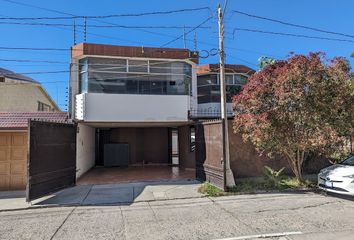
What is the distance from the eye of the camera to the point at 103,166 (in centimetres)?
1827

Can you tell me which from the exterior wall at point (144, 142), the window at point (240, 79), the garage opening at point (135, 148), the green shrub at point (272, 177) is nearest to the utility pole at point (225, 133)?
the green shrub at point (272, 177)

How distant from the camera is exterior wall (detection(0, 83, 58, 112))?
17891 millimetres

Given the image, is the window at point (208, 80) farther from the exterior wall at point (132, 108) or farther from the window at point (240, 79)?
the exterior wall at point (132, 108)

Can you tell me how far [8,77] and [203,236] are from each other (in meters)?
17.1

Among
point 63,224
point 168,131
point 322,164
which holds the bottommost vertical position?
point 63,224

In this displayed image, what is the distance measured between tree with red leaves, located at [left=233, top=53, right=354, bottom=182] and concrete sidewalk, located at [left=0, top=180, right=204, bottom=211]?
2.95 m

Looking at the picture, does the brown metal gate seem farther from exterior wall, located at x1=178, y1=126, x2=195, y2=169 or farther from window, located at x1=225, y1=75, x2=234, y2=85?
window, located at x1=225, y1=75, x2=234, y2=85

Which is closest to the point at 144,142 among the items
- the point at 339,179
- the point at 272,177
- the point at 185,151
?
the point at 185,151

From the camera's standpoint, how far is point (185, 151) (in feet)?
54.1

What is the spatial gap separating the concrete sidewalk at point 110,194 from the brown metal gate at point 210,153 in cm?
60

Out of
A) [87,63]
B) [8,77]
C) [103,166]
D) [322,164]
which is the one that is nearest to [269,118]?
[322,164]

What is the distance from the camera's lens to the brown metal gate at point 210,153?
9.97m

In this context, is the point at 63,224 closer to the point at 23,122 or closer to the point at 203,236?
the point at 203,236

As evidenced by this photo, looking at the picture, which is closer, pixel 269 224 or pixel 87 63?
pixel 269 224
